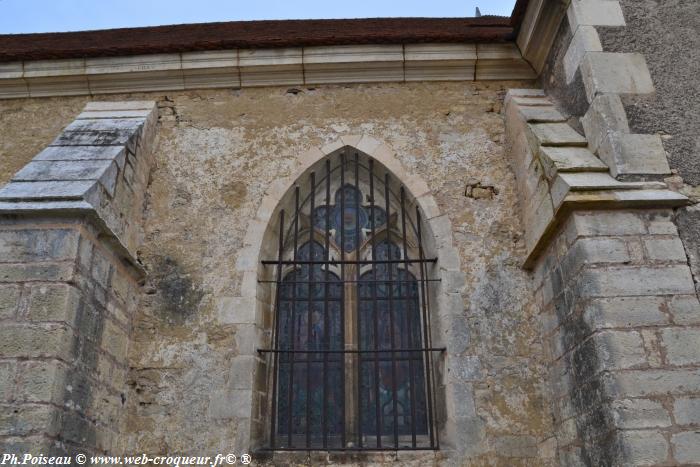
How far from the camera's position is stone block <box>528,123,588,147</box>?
373 cm

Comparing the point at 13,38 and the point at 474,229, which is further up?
the point at 13,38

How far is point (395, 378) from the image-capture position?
3.94 metres

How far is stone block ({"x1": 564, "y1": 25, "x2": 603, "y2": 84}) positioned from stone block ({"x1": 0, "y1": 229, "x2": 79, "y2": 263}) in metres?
3.54

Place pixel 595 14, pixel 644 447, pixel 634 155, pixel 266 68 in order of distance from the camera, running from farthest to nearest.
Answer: pixel 266 68 < pixel 595 14 < pixel 634 155 < pixel 644 447

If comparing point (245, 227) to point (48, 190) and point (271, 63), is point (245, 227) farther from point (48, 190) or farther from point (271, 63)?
point (271, 63)

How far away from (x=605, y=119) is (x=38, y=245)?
3585 mm

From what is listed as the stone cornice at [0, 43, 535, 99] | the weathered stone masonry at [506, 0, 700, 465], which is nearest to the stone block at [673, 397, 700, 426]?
the weathered stone masonry at [506, 0, 700, 465]

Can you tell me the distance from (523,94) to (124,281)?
11.4 ft

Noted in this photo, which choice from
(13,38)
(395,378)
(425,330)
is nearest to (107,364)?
(395,378)

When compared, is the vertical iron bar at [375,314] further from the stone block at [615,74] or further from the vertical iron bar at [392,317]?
the stone block at [615,74]

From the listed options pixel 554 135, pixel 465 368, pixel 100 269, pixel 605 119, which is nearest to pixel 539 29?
pixel 554 135

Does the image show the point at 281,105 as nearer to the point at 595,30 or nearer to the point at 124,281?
the point at 124,281

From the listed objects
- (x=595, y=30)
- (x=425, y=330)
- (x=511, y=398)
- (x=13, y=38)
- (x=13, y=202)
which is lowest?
(x=511, y=398)

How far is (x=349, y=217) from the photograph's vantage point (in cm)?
470
